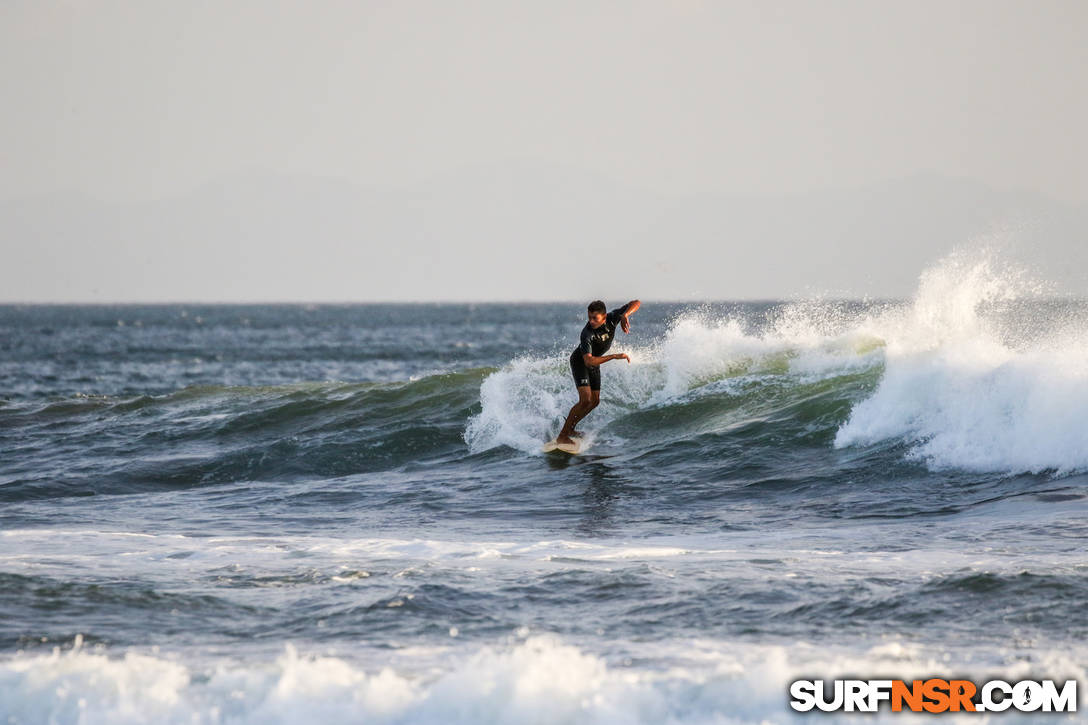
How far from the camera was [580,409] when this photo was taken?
1541 centimetres

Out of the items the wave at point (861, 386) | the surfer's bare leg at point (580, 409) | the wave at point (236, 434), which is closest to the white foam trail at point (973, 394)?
the wave at point (861, 386)

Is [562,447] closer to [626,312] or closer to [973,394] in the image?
[626,312]

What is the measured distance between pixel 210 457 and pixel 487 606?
10024mm

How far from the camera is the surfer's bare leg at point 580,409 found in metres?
15.1

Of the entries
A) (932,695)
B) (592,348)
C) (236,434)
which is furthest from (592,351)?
(932,695)

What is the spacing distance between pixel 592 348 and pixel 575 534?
4.52m

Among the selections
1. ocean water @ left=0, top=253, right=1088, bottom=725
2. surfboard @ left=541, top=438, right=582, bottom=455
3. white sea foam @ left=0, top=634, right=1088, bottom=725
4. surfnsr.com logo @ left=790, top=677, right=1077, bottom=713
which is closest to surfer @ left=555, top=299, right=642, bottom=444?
surfboard @ left=541, top=438, right=582, bottom=455

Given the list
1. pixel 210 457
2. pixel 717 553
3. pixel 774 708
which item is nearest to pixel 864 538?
pixel 717 553

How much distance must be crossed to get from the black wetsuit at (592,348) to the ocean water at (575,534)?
3.62 feet

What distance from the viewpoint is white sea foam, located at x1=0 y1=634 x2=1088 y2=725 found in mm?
5969

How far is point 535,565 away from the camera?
9227mm

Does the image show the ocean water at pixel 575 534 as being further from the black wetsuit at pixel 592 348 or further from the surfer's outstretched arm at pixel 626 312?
the surfer's outstretched arm at pixel 626 312

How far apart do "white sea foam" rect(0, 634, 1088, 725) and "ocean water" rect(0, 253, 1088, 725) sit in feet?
0.06

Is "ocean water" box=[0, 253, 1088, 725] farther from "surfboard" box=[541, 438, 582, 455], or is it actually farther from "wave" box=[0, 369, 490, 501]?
"surfboard" box=[541, 438, 582, 455]
